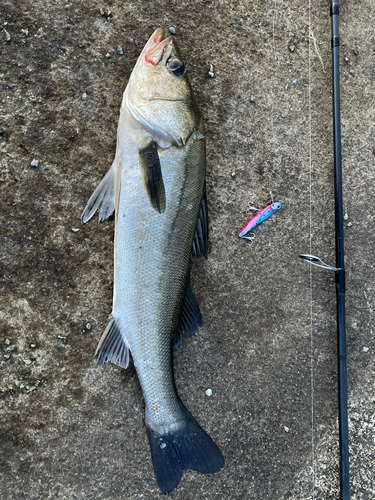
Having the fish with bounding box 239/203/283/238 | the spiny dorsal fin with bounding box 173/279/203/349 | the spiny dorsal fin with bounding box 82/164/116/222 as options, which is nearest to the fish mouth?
the spiny dorsal fin with bounding box 82/164/116/222

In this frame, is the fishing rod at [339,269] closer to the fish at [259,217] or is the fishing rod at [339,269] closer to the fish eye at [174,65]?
the fish at [259,217]

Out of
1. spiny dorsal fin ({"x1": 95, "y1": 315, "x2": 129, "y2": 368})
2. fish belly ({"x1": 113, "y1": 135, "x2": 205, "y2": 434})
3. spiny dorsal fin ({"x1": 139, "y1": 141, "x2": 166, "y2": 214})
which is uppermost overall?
spiny dorsal fin ({"x1": 139, "y1": 141, "x2": 166, "y2": 214})

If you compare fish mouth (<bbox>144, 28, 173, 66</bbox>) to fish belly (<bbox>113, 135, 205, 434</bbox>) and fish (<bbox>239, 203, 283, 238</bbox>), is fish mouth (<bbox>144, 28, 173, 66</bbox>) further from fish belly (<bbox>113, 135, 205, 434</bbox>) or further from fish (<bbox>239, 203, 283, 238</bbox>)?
fish (<bbox>239, 203, 283, 238</bbox>)

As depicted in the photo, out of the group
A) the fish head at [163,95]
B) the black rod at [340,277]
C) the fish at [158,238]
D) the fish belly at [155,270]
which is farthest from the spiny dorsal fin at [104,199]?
the black rod at [340,277]

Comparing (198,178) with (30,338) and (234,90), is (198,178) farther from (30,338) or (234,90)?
(30,338)

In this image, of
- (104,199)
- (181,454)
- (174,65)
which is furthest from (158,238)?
(181,454)

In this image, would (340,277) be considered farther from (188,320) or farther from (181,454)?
(181,454)
